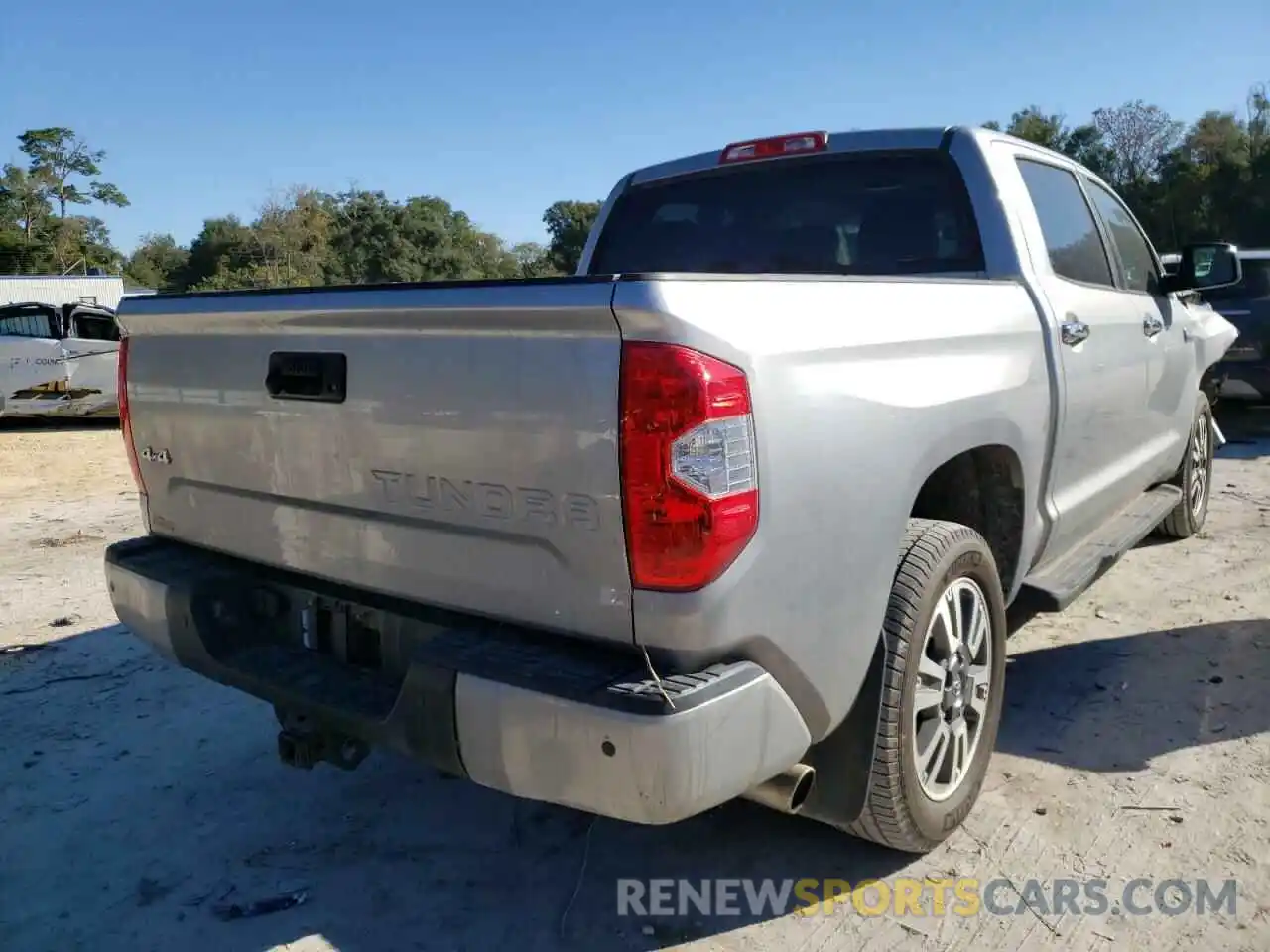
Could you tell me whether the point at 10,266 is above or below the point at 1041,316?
above

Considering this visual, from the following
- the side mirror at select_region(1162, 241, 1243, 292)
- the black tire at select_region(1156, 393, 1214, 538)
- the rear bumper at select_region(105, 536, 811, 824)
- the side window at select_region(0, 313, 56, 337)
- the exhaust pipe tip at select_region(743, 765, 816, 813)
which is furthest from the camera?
the side window at select_region(0, 313, 56, 337)

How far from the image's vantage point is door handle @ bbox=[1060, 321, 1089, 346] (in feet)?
10.9

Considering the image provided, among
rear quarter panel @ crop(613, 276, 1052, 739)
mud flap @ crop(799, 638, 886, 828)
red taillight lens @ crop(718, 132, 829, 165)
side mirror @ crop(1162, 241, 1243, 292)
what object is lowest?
mud flap @ crop(799, 638, 886, 828)

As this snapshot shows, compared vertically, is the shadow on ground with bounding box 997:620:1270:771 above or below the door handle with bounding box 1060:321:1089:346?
below

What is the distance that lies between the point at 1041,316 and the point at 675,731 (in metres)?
2.07

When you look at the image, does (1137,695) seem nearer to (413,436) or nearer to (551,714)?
(551,714)

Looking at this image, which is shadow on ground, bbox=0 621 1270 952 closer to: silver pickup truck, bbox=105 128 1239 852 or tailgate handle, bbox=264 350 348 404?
silver pickup truck, bbox=105 128 1239 852

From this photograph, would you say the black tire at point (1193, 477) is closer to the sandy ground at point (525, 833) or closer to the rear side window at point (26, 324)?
the sandy ground at point (525, 833)

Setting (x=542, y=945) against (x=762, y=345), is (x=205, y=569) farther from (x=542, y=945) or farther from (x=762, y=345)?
(x=762, y=345)

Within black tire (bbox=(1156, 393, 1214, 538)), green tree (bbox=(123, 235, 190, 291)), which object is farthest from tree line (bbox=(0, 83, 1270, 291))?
black tire (bbox=(1156, 393, 1214, 538))

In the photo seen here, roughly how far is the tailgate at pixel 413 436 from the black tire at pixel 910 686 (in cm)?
78

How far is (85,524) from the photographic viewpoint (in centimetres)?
752

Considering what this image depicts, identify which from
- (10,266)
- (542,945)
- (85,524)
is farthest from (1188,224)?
(10,266)

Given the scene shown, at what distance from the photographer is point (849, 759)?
7.95ft
